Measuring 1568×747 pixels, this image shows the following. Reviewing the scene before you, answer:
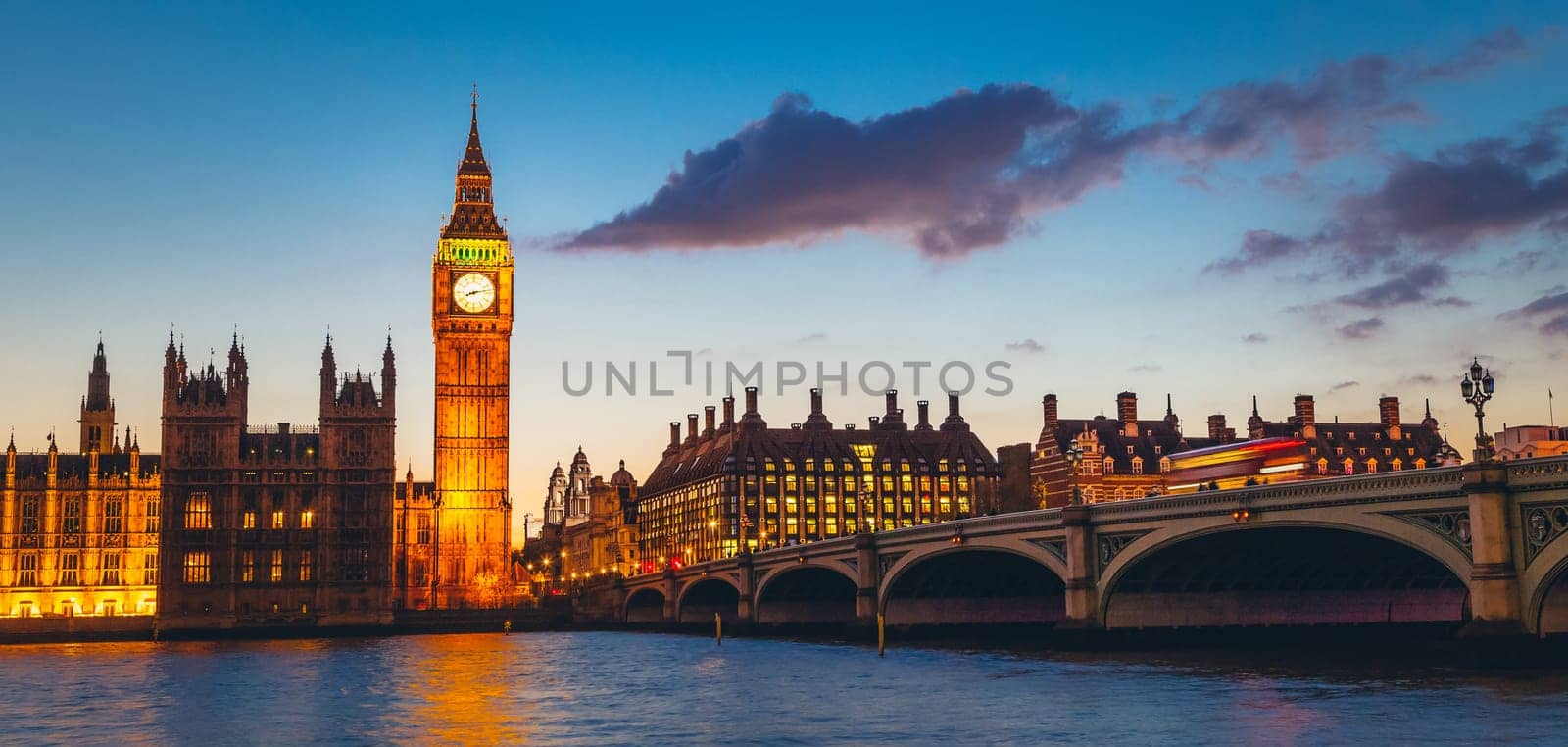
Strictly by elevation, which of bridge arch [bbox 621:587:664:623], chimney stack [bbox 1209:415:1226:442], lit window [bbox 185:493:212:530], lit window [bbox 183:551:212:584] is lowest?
bridge arch [bbox 621:587:664:623]

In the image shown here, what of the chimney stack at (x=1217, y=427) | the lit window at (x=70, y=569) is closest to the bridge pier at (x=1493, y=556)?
the chimney stack at (x=1217, y=427)

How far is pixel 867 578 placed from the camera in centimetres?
9925

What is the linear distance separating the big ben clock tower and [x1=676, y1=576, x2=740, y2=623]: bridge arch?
31.6 meters

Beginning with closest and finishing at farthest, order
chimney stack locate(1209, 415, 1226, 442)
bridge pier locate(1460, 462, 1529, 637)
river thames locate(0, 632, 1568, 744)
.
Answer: river thames locate(0, 632, 1568, 744) → bridge pier locate(1460, 462, 1529, 637) → chimney stack locate(1209, 415, 1226, 442)

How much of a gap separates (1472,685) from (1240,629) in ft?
77.1

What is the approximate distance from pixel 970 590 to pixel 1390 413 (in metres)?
81.8

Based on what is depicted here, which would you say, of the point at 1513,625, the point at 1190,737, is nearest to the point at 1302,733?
the point at 1190,737

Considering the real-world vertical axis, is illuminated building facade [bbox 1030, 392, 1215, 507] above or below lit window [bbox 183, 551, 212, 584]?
above

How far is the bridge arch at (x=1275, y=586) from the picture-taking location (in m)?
71.6

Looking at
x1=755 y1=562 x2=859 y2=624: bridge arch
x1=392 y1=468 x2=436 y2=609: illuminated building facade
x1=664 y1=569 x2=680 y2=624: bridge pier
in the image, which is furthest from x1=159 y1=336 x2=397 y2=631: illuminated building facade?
x1=755 y1=562 x2=859 y2=624: bridge arch

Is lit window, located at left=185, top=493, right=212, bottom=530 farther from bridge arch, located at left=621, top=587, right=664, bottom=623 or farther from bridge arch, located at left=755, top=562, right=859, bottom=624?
bridge arch, located at left=755, top=562, right=859, bottom=624

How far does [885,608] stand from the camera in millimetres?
103125

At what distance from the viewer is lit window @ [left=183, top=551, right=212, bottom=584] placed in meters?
160

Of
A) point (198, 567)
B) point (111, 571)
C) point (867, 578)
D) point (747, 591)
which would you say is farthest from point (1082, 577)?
point (111, 571)
